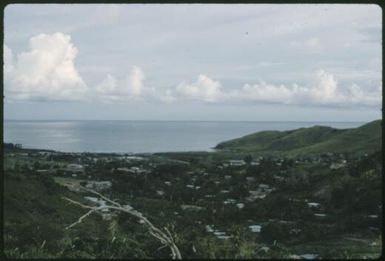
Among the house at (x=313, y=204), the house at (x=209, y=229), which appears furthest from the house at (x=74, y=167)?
the house at (x=313, y=204)

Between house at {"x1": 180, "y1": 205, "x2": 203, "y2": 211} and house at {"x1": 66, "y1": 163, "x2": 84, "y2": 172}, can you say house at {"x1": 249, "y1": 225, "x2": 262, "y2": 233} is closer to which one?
house at {"x1": 180, "y1": 205, "x2": 203, "y2": 211}

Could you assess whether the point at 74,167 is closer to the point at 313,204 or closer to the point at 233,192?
the point at 233,192

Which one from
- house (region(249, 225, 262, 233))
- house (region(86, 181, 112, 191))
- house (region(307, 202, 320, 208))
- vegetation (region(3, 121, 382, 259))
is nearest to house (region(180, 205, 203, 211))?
vegetation (region(3, 121, 382, 259))

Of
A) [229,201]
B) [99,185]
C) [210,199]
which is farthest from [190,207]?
[99,185]

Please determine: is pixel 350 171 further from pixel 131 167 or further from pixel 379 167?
pixel 131 167

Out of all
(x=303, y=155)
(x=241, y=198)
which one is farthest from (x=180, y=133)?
(x=303, y=155)

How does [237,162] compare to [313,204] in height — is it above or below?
above

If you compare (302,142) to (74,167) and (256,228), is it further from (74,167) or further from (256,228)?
(74,167)

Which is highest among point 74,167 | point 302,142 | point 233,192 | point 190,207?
point 302,142
